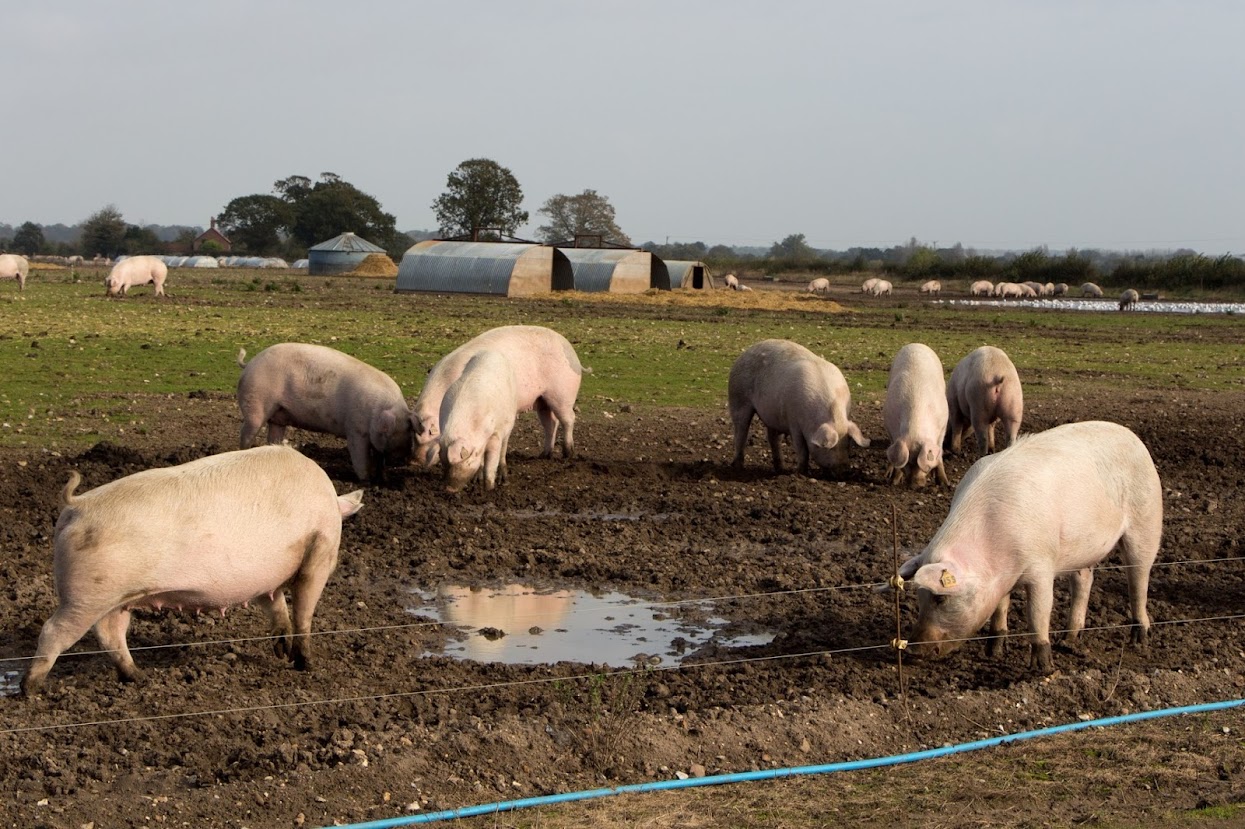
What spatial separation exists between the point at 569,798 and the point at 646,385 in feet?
45.5

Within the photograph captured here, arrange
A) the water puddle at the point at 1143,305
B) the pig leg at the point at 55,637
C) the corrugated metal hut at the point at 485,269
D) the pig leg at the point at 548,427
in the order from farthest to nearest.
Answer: the water puddle at the point at 1143,305
the corrugated metal hut at the point at 485,269
the pig leg at the point at 548,427
the pig leg at the point at 55,637

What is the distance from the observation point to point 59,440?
44.4ft

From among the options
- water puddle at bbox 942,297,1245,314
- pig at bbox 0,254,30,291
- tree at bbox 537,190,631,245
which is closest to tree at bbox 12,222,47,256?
tree at bbox 537,190,631,245

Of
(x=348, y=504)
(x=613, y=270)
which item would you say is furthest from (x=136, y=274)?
(x=348, y=504)

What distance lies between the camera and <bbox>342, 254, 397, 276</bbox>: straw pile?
70375 millimetres

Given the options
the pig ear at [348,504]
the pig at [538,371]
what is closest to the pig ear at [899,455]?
the pig at [538,371]

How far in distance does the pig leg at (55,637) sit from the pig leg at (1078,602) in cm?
520

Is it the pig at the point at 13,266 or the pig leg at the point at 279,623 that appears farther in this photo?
the pig at the point at 13,266

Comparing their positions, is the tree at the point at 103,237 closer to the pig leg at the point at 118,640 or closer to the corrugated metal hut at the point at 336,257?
the corrugated metal hut at the point at 336,257

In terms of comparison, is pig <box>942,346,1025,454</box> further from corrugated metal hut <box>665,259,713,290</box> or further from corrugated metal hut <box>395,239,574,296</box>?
corrugated metal hut <box>665,259,713,290</box>

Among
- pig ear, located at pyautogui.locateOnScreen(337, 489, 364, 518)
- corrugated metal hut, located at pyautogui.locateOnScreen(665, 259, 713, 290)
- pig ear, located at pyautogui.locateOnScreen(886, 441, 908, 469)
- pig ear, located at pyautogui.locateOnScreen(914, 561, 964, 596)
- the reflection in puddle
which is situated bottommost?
the reflection in puddle

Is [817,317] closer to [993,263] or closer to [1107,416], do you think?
[1107,416]

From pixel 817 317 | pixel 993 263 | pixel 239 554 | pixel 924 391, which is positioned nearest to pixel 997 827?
pixel 239 554

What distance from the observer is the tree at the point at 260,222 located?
4619 inches
